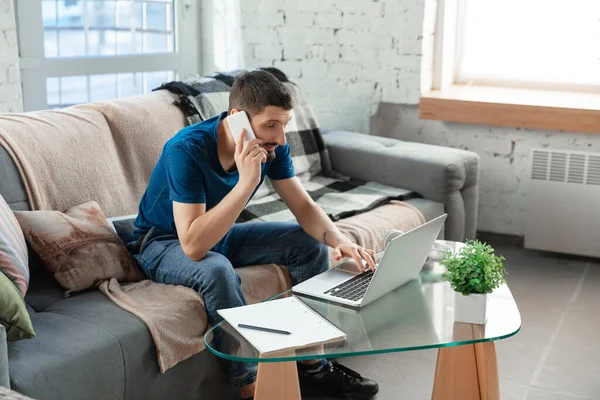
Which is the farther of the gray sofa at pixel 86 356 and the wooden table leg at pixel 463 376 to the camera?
the wooden table leg at pixel 463 376

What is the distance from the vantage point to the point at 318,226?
2496 mm

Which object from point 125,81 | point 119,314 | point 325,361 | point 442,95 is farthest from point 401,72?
point 119,314

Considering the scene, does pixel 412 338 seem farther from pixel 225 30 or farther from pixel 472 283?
pixel 225 30

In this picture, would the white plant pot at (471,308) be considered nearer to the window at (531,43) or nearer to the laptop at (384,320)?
the laptop at (384,320)

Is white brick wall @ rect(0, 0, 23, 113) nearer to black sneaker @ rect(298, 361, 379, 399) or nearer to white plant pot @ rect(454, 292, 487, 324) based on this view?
black sneaker @ rect(298, 361, 379, 399)

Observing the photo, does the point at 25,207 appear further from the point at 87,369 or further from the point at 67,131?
the point at 87,369

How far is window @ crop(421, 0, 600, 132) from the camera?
3.91 metres

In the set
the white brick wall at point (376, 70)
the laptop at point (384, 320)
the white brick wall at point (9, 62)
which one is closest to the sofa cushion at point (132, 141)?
the white brick wall at point (9, 62)

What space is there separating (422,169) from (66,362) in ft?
6.40

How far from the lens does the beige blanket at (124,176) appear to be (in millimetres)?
2193

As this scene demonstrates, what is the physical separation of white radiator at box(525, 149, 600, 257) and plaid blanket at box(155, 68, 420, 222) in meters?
0.76

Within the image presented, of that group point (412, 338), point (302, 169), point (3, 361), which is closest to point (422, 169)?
point (302, 169)

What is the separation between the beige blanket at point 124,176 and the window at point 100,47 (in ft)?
2.22

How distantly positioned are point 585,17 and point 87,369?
308 cm
